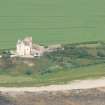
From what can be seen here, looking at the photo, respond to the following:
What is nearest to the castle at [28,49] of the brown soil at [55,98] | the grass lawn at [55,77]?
the grass lawn at [55,77]

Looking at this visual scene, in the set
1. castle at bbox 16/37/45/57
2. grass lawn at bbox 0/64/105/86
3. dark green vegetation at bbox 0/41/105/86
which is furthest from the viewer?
castle at bbox 16/37/45/57

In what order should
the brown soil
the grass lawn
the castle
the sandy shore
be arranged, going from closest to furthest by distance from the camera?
the brown soil
the sandy shore
the grass lawn
the castle

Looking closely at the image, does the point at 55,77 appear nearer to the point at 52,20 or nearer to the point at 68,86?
the point at 68,86

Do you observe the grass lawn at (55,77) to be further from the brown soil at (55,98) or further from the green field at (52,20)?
the green field at (52,20)

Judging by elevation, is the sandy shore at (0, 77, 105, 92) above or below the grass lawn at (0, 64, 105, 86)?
below

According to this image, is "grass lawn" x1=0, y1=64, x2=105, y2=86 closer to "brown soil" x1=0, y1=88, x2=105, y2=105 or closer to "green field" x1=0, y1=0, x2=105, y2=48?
"brown soil" x1=0, y1=88, x2=105, y2=105

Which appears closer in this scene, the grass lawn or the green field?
the grass lawn

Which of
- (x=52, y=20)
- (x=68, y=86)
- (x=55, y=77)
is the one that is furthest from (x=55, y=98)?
(x=52, y=20)

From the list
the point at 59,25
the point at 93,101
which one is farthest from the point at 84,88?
the point at 59,25

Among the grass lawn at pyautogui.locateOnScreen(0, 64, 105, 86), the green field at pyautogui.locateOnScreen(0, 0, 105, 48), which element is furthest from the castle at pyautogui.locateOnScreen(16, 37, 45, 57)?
the grass lawn at pyautogui.locateOnScreen(0, 64, 105, 86)
